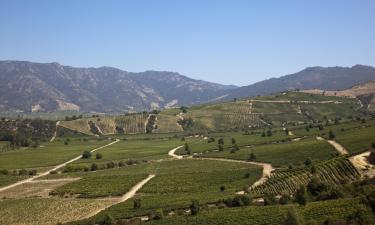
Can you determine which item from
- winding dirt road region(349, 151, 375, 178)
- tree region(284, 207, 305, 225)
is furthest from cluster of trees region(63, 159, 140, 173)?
tree region(284, 207, 305, 225)

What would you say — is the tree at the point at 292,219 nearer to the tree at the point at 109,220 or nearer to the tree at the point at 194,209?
the tree at the point at 194,209

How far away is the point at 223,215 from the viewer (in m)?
77.8

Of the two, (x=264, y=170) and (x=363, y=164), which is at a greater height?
(x=363, y=164)

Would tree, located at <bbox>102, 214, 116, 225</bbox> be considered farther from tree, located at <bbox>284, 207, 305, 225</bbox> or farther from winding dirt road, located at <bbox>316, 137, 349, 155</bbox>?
winding dirt road, located at <bbox>316, 137, 349, 155</bbox>

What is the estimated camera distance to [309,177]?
101688 mm

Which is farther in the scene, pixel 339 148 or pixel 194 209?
pixel 339 148

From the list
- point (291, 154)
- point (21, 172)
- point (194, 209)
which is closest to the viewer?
point (194, 209)

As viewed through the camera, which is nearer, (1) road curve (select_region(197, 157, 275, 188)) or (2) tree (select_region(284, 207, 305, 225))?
(2) tree (select_region(284, 207, 305, 225))

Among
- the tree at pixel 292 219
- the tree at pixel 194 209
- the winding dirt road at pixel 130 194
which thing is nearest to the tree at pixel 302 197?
the tree at pixel 292 219

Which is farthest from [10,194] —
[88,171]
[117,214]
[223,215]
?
[223,215]

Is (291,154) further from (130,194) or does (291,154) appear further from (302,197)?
(302,197)

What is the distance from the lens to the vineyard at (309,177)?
98.0m

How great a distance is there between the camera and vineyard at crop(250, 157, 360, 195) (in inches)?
3860

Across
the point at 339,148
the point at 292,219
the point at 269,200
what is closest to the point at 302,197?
the point at 269,200
